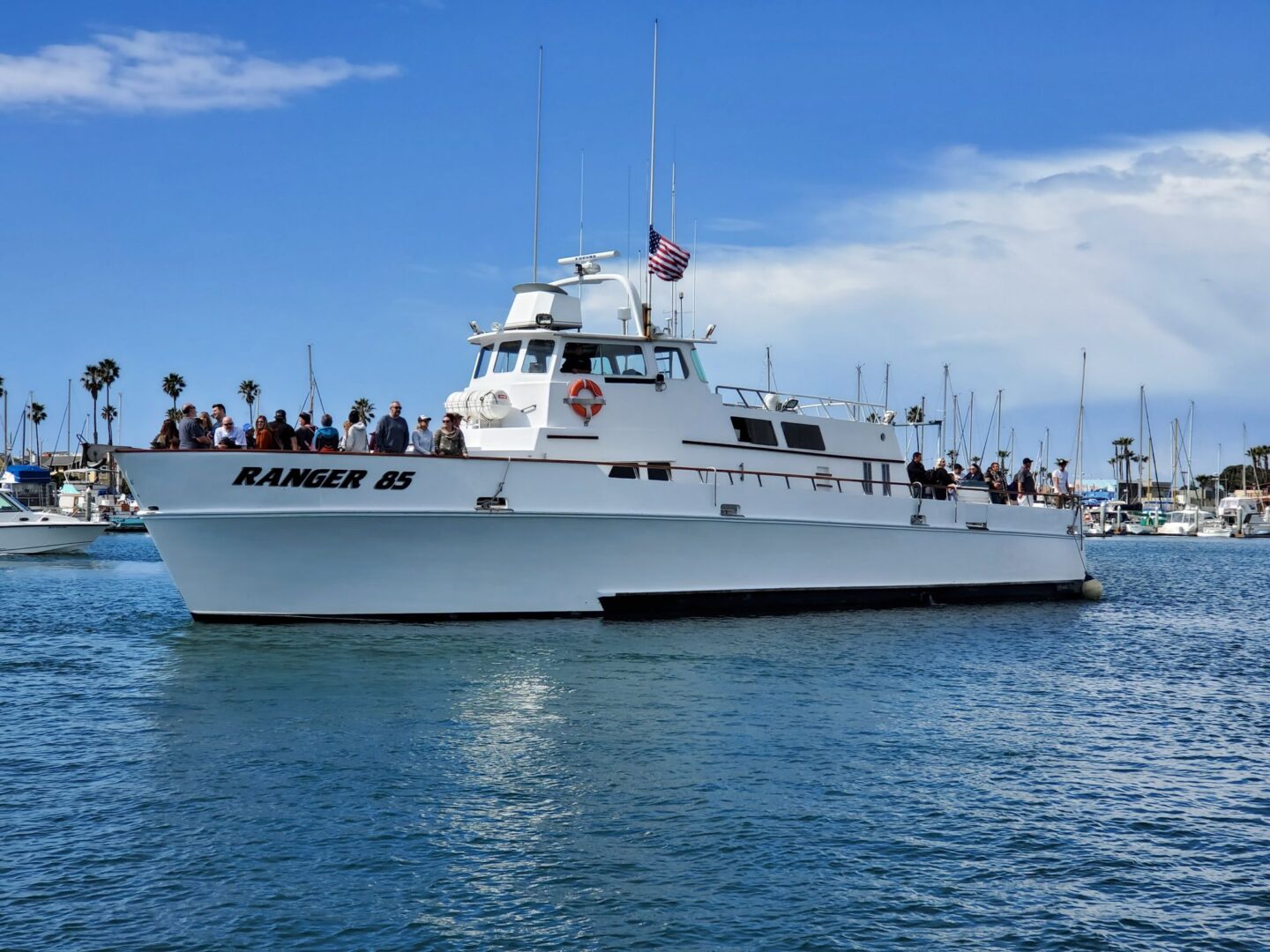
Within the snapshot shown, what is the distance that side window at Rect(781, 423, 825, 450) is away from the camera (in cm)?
2156

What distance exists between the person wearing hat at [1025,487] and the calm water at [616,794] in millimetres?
8549

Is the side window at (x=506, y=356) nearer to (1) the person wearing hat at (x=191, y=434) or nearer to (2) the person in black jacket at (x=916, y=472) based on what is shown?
(1) the person wearing hat at (x=191, y=434)

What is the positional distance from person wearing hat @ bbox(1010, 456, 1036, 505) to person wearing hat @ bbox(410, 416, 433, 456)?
13.3 metres

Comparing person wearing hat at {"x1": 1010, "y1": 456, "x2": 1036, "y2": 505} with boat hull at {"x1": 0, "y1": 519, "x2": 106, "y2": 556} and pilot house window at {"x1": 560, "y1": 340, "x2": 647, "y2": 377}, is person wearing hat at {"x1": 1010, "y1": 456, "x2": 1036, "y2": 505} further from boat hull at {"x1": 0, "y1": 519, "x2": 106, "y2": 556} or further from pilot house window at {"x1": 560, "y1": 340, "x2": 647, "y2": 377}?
boat hull at {"x1": 0, "y1": 519, "x2": 106, "y2": 556}

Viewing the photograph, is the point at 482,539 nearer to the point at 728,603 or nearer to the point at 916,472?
the point at 728,603

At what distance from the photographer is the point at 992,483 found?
2506cm

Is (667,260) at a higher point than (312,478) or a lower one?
higher

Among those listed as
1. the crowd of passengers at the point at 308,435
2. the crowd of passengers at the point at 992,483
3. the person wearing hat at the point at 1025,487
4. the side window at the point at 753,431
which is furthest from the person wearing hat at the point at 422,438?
the person wearing hat at the point at 1025,487

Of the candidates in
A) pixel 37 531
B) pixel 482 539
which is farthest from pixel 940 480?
pixel 37 531

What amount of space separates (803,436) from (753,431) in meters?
1.18

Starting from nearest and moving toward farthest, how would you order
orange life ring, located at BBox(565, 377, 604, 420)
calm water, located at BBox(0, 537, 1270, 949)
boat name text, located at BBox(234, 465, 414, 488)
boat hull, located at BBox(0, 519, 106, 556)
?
calm water, located at BBox(0, 537, 1270, 949), boat name text, located at BBox(234, 465, 414, 488), orange life ring, located at BBox(565, 377, 604, 420), boat hull, located at BBox(0, 519, 106, 556)

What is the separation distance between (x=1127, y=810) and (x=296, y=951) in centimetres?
622

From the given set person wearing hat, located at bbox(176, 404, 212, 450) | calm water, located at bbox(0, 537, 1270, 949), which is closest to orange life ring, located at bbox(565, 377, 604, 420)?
calm water, located at bbox(0, 537, 1270, 949)

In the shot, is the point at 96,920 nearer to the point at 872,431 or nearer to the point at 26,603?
the point at 872,431
